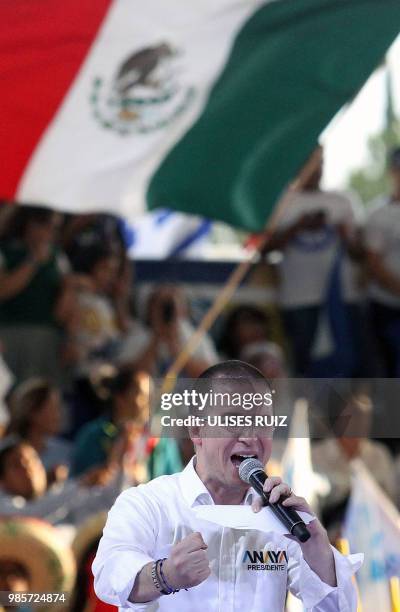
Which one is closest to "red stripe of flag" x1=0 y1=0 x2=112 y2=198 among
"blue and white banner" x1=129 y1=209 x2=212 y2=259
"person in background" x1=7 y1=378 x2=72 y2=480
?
"person in background" x1=7 y1=378 x2=72 y2=480

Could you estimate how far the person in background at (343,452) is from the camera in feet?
15.1

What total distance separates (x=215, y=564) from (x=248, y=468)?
236 millimetres

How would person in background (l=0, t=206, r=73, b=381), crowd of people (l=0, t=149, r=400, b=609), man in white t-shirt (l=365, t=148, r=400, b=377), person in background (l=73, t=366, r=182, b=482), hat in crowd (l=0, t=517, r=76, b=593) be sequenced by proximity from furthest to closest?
man in white t-shirt (l=365, t=148, r=400, b=377), person in background (l=0, t=206, r=73, b=381), crowd of people (l=0, t=149, r=400, b=609), hat in crowd (l=0, t=517, r=76, b=593), person in background (l=73, t=366, r=182, b=482)

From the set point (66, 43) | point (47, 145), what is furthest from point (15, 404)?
point (66, 43)

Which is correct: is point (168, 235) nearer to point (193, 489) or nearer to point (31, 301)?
point (31, 301)

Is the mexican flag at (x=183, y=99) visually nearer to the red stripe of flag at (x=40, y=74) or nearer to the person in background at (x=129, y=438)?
the red stripe of flag at (x=40, y=74)

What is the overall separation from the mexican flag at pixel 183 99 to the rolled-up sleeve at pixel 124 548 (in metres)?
3.45

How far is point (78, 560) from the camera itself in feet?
14.8

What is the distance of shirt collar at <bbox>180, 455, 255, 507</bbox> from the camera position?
3803 mm

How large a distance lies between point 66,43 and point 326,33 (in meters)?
1.16

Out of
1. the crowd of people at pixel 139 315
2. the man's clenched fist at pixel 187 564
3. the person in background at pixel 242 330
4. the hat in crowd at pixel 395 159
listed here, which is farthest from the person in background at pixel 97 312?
the man's clenched fist at pixel 187 564

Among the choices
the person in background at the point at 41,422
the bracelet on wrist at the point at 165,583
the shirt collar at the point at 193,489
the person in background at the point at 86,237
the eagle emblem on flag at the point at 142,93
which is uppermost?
the eagle emblem on flag at the point at 142,93

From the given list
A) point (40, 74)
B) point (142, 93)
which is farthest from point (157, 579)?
point (40, 74)

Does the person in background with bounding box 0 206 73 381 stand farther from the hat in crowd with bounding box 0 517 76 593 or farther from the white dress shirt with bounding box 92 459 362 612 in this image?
the white dress shirt with bounding box 92 459 362 612
